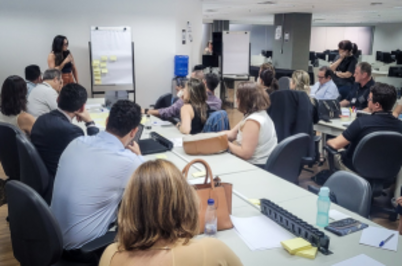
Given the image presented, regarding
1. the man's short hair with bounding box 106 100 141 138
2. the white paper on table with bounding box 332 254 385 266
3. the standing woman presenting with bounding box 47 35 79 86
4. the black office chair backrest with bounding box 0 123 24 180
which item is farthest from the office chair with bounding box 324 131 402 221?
the standing woman presenting with bounding box 47 35 79 86

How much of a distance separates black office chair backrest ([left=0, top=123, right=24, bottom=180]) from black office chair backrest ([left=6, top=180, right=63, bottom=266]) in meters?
1.21

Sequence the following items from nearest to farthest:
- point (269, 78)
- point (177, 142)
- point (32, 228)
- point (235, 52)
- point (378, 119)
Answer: point (32, 228) → point (378, 119) → point (177, 142) → point (269, 78) → point (235, 52)

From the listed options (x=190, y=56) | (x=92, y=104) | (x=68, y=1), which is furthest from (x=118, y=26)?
(x=92, y=104)

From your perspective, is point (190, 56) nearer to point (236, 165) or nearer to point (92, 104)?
point (92, 104)

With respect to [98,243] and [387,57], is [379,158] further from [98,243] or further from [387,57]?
[387,57]

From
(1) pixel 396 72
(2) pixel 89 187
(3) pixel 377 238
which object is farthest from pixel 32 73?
(1) pixel 396 72

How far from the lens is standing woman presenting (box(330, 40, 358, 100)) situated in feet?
20.5

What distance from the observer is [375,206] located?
3.80m

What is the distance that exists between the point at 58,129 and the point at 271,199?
1.58m

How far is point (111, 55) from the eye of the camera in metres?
6.94

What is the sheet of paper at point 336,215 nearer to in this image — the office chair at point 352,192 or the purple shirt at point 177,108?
the office chair at point 352,192

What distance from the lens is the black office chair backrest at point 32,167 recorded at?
2.49m

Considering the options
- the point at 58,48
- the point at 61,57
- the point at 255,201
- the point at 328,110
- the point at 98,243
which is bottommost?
the point at 98,243

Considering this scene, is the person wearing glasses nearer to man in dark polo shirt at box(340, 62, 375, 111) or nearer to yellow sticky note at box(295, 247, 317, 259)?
man in dark polo shirt at box(340, 62, 375, 111)
